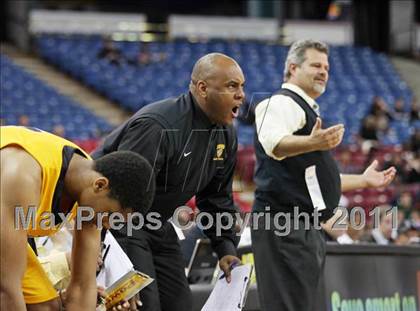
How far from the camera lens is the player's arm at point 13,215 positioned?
3.61 metres

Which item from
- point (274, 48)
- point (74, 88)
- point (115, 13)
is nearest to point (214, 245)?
A: point (74, 88)

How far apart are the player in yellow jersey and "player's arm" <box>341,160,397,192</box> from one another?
2118 mm

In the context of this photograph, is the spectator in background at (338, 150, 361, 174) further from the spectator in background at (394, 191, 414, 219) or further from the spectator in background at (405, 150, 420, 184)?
the spectator in background at (405, 150, 420, 184)

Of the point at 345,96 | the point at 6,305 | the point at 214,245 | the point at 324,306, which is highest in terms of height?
the point at 6,305

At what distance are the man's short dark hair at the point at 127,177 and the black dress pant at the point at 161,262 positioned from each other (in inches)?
37.2

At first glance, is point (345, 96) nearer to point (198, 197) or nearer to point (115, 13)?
point (115, 13)

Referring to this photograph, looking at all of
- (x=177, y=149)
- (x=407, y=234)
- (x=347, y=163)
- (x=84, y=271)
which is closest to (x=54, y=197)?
(x=84, y=271)

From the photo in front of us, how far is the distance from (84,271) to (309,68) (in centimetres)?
215

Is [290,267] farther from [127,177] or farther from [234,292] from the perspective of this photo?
[127,177]

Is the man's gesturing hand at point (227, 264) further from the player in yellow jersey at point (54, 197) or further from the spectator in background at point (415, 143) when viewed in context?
the spectator in background at point (415, 143)

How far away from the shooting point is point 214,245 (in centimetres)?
532

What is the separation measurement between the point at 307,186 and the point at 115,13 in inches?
888

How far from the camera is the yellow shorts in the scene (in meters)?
4.11

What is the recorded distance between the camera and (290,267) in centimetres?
552
